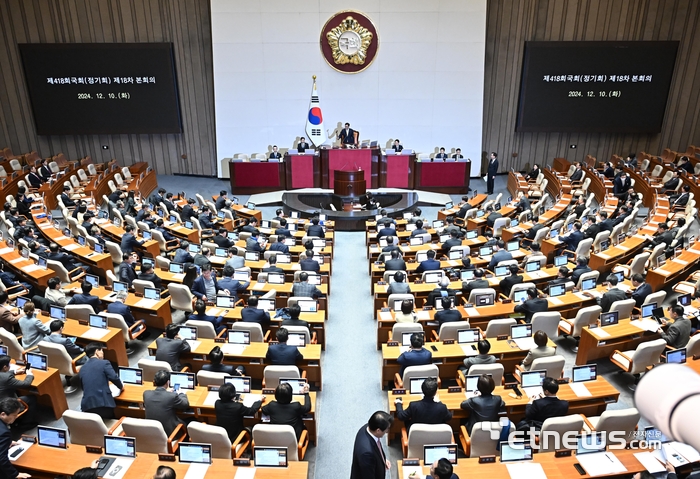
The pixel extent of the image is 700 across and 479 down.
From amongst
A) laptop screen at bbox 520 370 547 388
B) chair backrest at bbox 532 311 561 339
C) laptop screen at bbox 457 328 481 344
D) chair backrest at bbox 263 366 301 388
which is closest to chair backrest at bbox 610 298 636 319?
chair backrest at bbox 532 311 561 339

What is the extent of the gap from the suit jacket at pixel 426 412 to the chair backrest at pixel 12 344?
512 centimetres

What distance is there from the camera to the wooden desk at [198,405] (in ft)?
18.9

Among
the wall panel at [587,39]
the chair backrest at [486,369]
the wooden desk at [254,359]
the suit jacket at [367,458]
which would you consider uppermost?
the wall panel at [587,39]

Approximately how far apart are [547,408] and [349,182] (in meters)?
12.0

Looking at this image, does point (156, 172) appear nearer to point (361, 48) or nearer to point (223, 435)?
point (361, 48)

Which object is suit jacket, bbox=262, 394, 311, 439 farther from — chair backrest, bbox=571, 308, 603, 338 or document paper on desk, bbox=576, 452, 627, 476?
chair backrest, bbox=571, 308, 603, 338

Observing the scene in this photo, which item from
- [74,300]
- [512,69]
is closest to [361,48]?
[512,69]

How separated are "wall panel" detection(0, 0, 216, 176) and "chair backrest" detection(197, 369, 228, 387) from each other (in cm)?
1574

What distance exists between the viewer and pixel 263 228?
44.3ft

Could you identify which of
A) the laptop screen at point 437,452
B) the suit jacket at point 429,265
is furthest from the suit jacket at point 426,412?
the suit jacket at point 429,265

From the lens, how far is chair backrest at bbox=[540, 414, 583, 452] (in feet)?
16.2

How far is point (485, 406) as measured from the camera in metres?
5.35

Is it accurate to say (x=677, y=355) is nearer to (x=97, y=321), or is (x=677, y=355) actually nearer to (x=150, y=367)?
(x=150, y=367)

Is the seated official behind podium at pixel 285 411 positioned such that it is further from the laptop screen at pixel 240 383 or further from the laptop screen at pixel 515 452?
the laptop screen at pixel 515 452
